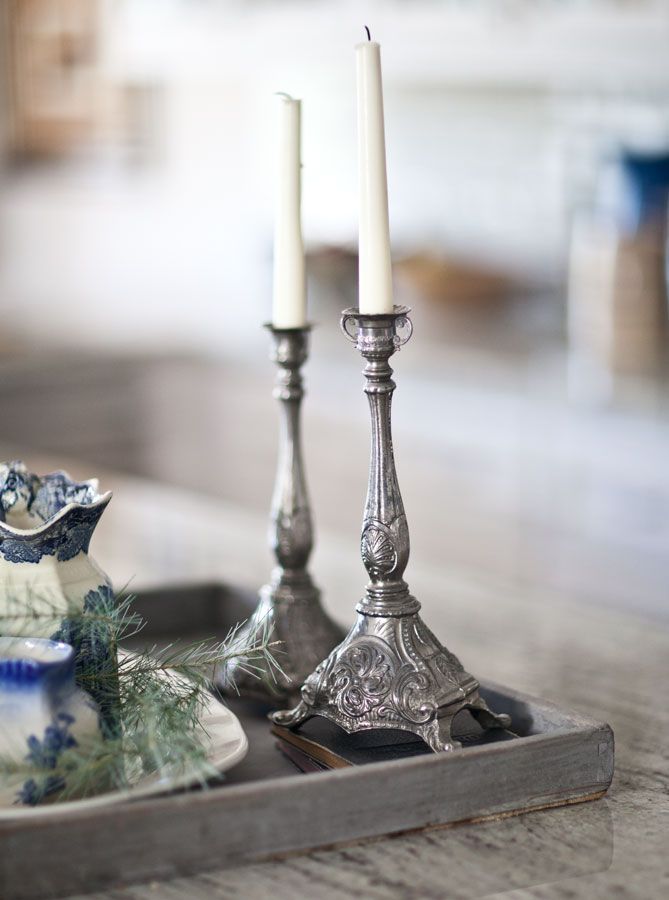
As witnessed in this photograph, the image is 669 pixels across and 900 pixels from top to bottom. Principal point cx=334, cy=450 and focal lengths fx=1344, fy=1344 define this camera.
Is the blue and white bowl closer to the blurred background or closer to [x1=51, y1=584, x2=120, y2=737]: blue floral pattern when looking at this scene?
[x1=51, y1=584, x2=120, y2=737]: blue floral pattern

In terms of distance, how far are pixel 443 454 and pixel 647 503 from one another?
1.81 ft

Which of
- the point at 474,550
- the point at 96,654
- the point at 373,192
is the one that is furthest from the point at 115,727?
the point at 474,550

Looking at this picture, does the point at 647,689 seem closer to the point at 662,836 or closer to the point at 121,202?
the point at 662,836

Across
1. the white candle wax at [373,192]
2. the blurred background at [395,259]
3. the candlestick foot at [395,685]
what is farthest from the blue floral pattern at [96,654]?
the blurred background at [395,259]

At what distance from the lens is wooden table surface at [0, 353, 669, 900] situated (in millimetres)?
637

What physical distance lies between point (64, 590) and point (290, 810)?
17cm

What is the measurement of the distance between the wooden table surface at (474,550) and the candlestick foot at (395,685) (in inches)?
2.5

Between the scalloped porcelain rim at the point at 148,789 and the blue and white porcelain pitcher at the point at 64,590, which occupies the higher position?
the blue and white porcelain pitcher at the point at 64,590

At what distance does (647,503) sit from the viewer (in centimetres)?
234

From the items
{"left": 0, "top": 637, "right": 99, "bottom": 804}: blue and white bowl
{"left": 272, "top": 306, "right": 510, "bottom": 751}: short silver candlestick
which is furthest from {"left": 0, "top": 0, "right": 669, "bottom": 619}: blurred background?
{"left": 0, "top": 637, "right": 99, "bottom": 804}: blue and white bowl

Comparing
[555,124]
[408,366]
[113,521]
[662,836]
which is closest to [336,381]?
[408,366]

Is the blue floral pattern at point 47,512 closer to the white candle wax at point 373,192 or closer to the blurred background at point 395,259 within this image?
the white candle wax at point 373,192

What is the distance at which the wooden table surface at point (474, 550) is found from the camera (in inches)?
25.1

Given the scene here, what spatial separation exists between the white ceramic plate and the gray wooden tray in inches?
0.7
